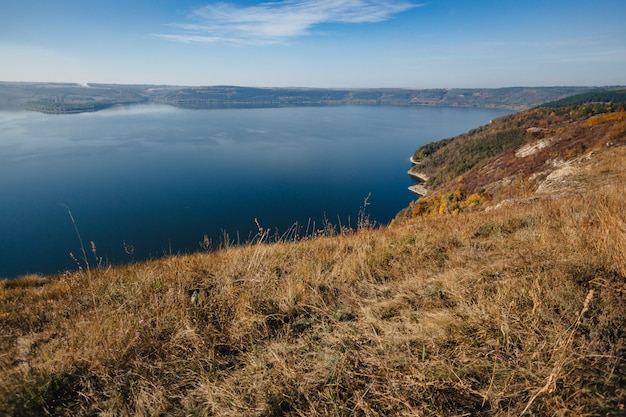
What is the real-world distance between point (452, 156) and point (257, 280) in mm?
100043

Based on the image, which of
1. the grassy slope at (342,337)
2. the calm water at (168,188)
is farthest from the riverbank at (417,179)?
the grassy slope at (342,337)

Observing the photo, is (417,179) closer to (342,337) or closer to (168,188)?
(168,188)

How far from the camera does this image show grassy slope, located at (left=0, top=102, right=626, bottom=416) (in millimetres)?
1650

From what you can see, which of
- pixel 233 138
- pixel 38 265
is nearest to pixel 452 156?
pixel 233 138

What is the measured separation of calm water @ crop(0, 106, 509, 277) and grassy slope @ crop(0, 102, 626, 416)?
21514 mm

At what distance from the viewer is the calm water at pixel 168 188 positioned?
4803cm

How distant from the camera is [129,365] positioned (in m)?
2.13

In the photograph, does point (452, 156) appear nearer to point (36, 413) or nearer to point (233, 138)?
point (233, 138)

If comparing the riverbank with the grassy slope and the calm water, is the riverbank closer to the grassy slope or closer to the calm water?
the calm water

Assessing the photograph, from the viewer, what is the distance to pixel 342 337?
2176 millimetres

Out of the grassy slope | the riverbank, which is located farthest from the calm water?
the grassy slope

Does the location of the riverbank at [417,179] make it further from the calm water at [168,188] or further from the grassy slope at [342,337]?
the grassy slope at [342,337]

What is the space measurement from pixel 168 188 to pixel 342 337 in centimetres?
7105

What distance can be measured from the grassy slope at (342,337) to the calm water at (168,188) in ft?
70.6
